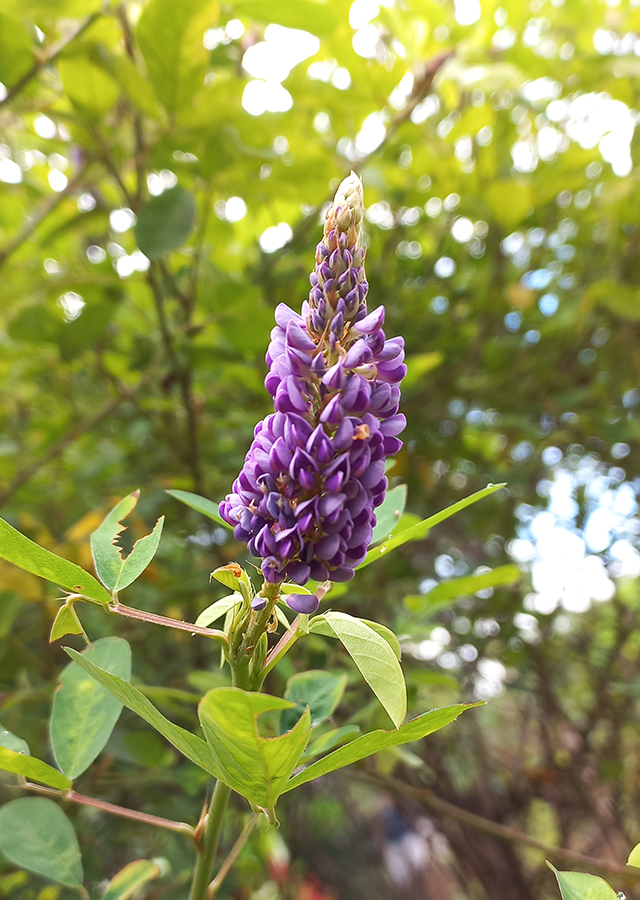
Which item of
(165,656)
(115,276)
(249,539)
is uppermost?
(115,276)

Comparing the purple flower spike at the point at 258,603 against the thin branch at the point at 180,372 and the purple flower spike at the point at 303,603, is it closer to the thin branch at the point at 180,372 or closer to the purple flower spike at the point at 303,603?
the purple flower spike at the point at 303,603

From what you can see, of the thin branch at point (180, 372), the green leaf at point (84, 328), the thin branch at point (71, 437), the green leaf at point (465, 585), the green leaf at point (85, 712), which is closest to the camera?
Answer: the green leaf at point (85, 712)

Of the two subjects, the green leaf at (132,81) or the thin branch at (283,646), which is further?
the green leaf at (132,81)

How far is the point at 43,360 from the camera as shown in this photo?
4.95 feet

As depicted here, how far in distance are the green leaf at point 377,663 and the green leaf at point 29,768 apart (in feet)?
0.88

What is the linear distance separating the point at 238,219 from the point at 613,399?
144 centimetres

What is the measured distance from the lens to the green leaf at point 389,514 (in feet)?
2.13

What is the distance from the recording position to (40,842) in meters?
0.63

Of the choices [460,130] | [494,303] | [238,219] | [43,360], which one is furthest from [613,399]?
[43,360]

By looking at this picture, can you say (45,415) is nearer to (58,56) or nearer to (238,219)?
(238,219)

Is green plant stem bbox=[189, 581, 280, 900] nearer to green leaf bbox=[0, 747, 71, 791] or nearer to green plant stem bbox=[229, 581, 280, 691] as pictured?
green plant stem bbox=[229, 581, 280, 691]

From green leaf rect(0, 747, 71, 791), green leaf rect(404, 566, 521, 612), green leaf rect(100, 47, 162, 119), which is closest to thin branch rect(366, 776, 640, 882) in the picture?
green leaf rect(404, 566, 521, 612)

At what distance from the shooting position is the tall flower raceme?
1.50 ft

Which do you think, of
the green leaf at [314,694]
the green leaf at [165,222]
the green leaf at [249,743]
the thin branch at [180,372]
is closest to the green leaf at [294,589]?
the green leaf at [249,743]
